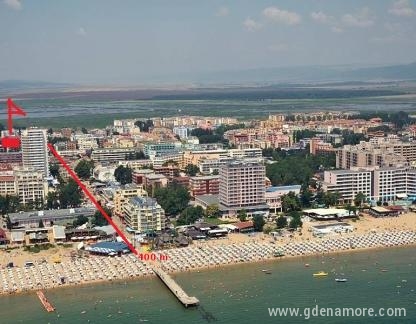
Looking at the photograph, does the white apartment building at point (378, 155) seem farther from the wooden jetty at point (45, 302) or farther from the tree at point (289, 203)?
the wooden jetty at point (45, 302)

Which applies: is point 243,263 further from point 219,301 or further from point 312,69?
point 312,69

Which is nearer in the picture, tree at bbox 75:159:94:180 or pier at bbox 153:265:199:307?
pier at bbox 153:265:199:307

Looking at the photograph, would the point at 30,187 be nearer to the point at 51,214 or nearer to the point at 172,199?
the point at 51,214

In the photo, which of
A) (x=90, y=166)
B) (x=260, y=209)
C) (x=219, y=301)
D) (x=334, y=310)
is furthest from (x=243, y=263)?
(x=90, y=166)

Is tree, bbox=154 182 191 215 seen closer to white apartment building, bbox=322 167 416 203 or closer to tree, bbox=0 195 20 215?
tree, bbox=0 195 20 215

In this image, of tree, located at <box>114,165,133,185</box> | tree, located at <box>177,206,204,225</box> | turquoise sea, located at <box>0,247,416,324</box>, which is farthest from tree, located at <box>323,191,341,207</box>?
tree, located at <box>114,165,133,185</box>

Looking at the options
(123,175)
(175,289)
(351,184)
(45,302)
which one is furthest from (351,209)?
(45,302)

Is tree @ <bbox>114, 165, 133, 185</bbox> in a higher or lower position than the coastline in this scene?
higher
